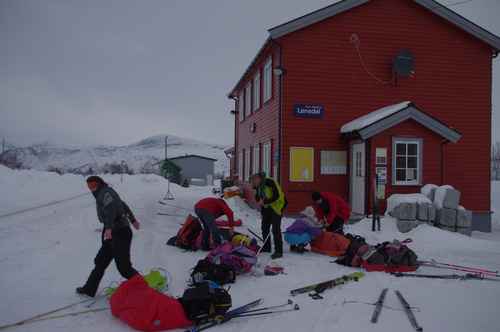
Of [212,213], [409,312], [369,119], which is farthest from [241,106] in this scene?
[409,312]

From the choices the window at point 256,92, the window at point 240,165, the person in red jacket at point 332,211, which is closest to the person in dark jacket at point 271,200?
the person in red jacket at point 332,211

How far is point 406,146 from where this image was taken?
40.0 ft

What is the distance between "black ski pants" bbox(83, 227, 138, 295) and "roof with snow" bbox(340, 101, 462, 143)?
326 inches

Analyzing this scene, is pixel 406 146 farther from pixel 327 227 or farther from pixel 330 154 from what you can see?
pixel 327 227

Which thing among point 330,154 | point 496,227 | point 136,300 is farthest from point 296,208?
point 136,300

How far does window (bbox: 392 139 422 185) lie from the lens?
1218 cm

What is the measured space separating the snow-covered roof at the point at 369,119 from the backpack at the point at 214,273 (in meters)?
7.34

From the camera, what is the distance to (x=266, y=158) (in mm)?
15609

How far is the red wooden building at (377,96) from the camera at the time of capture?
40.3 ft

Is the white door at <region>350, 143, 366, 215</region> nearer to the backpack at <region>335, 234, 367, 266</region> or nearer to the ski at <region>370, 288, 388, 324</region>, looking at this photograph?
the backpack at <region>335, 234, 367, 266</region>

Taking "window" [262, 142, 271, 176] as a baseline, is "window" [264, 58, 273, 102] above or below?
above

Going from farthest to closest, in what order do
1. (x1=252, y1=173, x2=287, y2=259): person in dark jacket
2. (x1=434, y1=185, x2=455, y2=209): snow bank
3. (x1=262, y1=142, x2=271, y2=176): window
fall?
(x1=262, y1=142, x2=271, y2=176): window < (x1=434, y1=185, x2=455, y2=209): snow bank < (x1=252, y1=173, x2=287, y2=259): person in dark jacket

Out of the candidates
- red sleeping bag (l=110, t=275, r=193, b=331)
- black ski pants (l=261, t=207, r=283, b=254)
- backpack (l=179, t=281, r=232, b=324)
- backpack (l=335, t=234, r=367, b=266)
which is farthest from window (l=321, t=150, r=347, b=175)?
red sleeping bag (l=110, t=275, r=193, b=331)

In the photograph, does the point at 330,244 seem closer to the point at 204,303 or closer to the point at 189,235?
the point at 189,235
